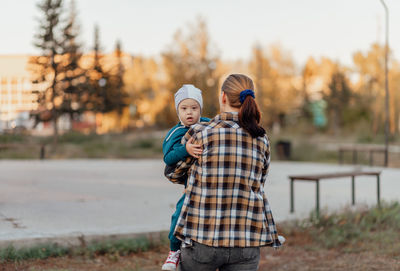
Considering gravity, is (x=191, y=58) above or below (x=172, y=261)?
above

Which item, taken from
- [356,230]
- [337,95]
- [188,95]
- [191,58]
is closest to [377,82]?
[337,95]

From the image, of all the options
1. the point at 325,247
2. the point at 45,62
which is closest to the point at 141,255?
the point at 325,247

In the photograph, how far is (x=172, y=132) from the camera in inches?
130

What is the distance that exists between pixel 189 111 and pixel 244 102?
41cm

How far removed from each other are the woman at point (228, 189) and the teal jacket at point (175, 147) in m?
0.09

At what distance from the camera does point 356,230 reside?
761cm

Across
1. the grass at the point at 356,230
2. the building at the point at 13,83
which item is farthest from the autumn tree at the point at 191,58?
the building at the point at 13,83

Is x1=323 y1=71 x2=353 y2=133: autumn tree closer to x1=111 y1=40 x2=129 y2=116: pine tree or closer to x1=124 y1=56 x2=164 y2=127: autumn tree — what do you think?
x1=124 y1=56 x2=164 y2=127: autumn tree

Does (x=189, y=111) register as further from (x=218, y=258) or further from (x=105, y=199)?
(x=105, y=199)

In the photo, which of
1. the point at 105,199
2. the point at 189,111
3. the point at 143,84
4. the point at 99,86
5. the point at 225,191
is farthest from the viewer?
the point at 143,84

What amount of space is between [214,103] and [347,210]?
3697cm

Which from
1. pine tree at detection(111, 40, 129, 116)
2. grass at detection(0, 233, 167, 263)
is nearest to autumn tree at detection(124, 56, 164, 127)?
pine tree at detection(111, 40, 129, 116)

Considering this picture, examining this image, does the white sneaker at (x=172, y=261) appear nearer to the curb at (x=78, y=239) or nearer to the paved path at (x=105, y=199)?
the curb at (x=78, y=239)

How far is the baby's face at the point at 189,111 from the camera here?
3.29 meters
